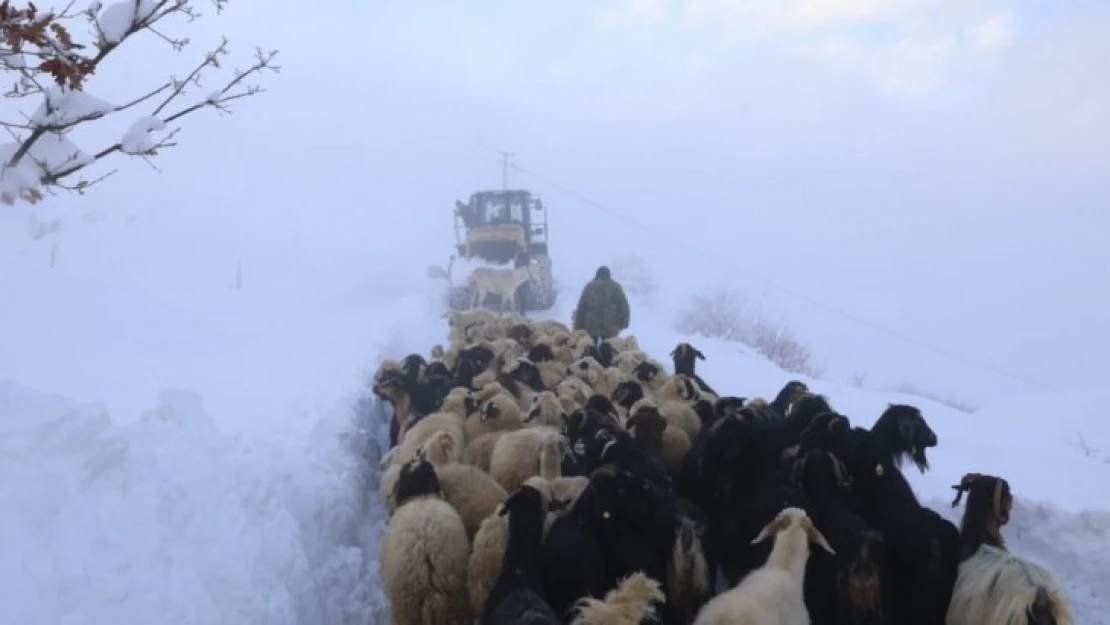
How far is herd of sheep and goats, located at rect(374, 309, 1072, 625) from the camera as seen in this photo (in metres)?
4.33

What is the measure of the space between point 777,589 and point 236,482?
357 centimetres

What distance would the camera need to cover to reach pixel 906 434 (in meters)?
6.10

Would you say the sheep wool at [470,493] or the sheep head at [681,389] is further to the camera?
the sheep head at [681,389]

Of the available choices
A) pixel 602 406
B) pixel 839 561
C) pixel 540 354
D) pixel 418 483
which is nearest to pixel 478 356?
pixel 540 354

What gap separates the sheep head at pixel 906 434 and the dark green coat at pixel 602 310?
7.95 meters

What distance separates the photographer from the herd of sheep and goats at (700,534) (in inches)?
171

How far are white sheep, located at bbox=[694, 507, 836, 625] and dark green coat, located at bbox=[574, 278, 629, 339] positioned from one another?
9.53m

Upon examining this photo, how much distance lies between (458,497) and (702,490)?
1.77m

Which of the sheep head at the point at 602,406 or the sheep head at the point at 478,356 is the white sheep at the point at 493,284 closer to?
the sheep head at the point at 478,356

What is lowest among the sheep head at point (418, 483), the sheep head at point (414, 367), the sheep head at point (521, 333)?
the sheep head at point (521, 333)

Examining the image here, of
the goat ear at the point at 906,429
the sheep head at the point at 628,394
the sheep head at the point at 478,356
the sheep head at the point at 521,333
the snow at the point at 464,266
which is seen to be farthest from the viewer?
the snow at the point at 464,266

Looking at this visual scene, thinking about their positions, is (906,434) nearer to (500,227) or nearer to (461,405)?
(461,405)

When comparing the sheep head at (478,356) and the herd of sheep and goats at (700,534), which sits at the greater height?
the herd of sheep and goats at (700,534)

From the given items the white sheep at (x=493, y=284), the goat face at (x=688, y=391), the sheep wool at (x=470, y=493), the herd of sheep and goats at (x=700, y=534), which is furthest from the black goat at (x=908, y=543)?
the white sheep at (x=493, y=284)
